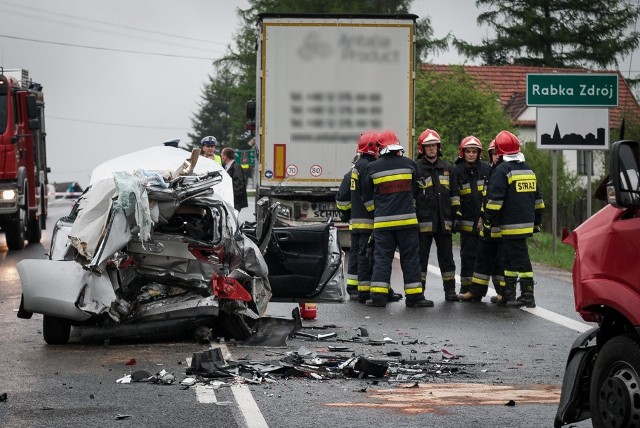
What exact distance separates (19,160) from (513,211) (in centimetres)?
1177

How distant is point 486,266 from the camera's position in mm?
16188

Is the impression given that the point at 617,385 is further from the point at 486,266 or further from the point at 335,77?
the point at 335,77

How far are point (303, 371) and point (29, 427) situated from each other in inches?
108

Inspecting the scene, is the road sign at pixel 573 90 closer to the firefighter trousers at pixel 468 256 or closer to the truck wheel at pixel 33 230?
the firefighter trousers at pixel 468 256

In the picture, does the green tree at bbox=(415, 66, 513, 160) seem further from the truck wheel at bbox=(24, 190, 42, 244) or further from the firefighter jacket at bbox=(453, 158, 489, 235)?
the firefighter jacket at bbox=(453, 158, 489, 235)

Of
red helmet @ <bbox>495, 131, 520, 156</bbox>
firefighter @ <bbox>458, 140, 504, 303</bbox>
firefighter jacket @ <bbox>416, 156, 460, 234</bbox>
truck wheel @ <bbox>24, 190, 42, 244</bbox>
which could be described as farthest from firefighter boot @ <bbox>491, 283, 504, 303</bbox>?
truck wheel @ <bbox>24, 190, 42, 244</bbox>

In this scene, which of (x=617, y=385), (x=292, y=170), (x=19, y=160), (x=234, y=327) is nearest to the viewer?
(x=617, y=385)

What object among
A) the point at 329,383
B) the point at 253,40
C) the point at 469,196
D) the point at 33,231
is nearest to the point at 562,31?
the point at 253,40

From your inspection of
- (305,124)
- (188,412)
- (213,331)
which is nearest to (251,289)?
(213,331)

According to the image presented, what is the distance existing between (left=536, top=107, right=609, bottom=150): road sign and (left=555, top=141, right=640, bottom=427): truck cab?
15000 mm

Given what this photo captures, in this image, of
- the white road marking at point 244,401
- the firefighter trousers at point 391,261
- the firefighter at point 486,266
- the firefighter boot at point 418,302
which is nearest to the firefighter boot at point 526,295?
the firefighter at point 486,266

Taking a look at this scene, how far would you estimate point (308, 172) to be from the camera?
73.7 feet

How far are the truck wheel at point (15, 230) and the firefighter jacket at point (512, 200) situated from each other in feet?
37.8

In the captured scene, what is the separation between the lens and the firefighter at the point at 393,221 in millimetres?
15680
